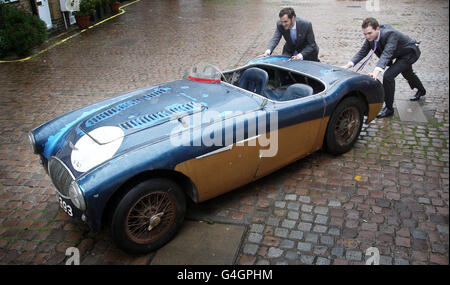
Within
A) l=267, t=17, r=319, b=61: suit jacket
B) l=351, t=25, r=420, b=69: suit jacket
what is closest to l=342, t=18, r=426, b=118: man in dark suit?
l=351, t=25, r=420, b=69: suit jacket

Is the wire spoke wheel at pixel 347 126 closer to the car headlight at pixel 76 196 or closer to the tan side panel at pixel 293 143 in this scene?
the tan side panel at pixel 293 143

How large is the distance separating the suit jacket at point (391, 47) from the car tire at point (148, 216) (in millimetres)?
3802

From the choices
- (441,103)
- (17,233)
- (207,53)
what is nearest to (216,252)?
(17,233)

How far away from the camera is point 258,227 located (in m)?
3.93

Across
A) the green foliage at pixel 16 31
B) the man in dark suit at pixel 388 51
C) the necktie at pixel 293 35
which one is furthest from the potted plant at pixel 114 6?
the man in dark suit at pixel 388 51

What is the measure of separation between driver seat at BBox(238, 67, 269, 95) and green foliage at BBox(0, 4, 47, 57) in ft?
25.3

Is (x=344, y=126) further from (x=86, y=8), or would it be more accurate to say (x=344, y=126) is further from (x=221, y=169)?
(x=86, y=8)

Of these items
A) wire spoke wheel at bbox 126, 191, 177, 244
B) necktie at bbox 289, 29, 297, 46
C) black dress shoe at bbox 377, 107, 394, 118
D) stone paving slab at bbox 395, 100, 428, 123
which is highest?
necktie at bbox 289, 29, 297, 46

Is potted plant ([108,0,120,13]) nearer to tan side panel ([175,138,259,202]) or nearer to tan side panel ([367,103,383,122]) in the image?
tan side panel ([367,103,383,122])

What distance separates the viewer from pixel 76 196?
315cm

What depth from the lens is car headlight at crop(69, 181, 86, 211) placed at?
10.2 feet

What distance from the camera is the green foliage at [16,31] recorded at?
10.1m

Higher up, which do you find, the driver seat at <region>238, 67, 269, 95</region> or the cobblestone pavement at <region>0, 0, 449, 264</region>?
the driver seat at <region>238, 67, 269, 95</region>

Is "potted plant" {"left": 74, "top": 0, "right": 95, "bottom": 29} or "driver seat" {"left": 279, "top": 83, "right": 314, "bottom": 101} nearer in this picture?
"driver seat" {"left": 279, "top": 83, "right": 314, "bottom": 101}
